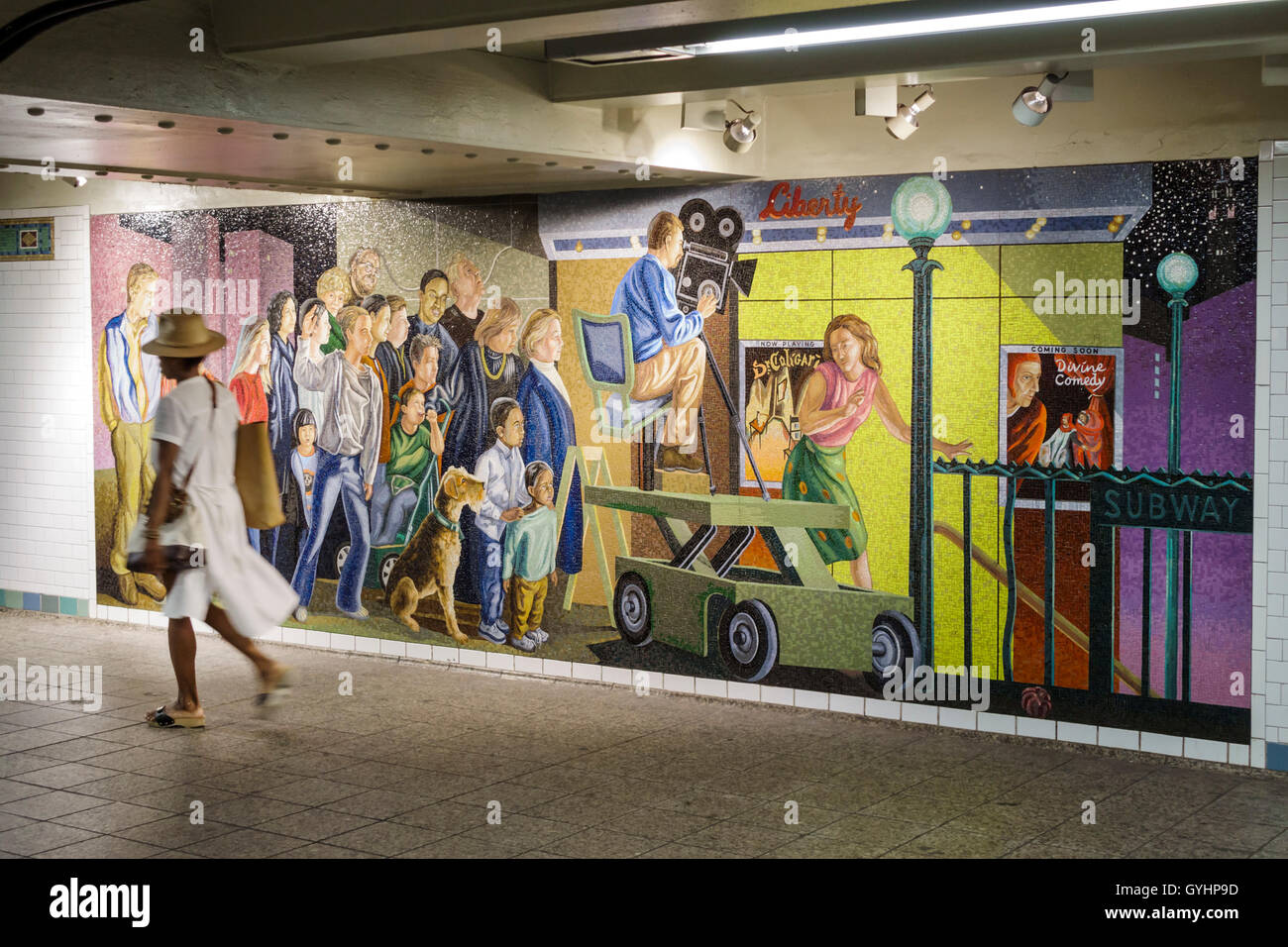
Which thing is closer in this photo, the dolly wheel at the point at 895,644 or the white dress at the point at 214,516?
the white dress at the point at 214,516

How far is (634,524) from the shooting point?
797cm

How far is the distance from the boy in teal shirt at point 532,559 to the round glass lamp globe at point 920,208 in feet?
8.35

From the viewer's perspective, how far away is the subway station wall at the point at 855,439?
634 centimetres

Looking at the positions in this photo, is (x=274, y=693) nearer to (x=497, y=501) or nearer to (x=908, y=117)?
(x=497, y=501)

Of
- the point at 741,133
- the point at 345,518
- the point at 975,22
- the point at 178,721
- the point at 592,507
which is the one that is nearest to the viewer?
the point at 975,22

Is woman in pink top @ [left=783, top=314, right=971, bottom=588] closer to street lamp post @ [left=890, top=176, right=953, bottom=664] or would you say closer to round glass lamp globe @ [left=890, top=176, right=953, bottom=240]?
street lamp post @ [left=890, top=176, right=953, bottom=664]

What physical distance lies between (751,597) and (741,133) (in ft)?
8.02

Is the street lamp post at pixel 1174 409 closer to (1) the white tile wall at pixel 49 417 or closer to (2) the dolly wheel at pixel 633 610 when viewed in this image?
(2) the dolly wheel at pixel 633 610

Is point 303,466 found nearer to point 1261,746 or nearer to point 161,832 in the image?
point 161,832

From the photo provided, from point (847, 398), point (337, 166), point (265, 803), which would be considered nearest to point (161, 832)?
point (265, 803)

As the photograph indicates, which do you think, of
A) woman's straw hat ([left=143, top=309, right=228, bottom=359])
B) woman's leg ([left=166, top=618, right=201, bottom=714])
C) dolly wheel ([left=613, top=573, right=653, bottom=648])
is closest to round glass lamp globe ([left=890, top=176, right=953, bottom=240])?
dolly wheel ([left=613, top=573, right=653, bottom=648])

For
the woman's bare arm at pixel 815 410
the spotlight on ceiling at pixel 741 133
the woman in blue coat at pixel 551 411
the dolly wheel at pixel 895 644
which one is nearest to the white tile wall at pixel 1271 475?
the dolly wheel at pixel 895 644

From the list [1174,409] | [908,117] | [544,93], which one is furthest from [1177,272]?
[544,93]

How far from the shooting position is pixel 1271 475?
6.18m
